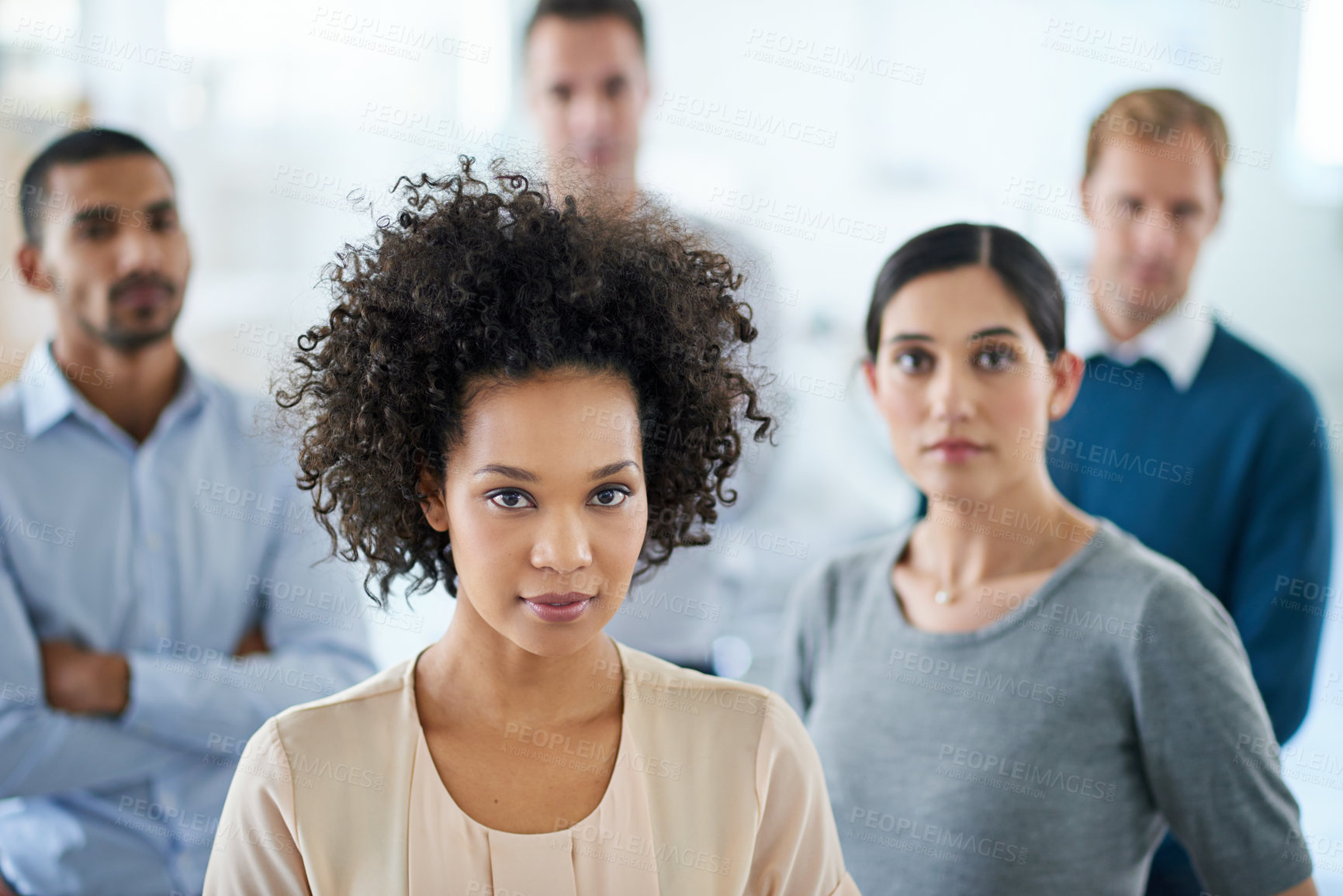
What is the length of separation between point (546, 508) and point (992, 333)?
0.80 metres

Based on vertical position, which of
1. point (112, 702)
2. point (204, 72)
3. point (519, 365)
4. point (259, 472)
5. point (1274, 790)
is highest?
point (204, 72)

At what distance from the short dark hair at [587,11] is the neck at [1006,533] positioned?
55.8 inches

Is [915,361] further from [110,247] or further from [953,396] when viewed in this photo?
[110,247]

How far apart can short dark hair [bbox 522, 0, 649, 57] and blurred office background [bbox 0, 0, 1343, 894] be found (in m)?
0.44

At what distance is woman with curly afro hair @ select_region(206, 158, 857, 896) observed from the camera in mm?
1143

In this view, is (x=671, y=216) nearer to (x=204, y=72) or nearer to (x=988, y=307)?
(x=988, y=307)

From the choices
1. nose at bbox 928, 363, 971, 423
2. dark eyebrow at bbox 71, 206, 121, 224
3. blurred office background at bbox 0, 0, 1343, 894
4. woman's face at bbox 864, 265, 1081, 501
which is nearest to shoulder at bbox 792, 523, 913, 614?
woman's face at bbox 864, 265, 1081, 501

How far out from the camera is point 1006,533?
1634mm

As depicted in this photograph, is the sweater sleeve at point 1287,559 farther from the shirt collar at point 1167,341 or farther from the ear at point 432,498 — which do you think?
the ear at point 432,498

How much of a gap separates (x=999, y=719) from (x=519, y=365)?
93 cm

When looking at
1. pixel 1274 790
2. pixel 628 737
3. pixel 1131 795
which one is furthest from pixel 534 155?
pixel 1274 790

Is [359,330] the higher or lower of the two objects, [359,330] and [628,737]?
the higher

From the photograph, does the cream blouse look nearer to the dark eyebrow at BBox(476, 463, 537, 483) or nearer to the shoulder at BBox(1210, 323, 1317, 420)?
the dark eyebrow at BBox(476, 463, 537, 483)

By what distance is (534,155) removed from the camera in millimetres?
1534
